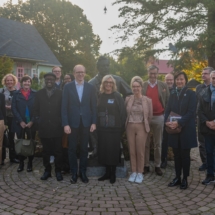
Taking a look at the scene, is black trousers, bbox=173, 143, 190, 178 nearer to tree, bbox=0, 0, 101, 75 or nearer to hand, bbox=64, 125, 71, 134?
hand, bbox=64, 125, 71, 134

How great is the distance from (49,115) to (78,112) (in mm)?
545

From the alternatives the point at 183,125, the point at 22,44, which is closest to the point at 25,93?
the point at 183,125

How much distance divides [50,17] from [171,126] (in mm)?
36495

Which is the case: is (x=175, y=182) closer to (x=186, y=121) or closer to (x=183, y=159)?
(x=183, y=159)

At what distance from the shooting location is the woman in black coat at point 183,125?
4.58 metres

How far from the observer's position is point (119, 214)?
376 centimetres

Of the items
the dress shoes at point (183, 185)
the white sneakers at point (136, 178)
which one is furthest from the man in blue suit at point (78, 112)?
the dress shoes at point (183, 185)

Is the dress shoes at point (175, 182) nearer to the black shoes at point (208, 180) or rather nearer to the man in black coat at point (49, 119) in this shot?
the black shoes at point (208, 180)

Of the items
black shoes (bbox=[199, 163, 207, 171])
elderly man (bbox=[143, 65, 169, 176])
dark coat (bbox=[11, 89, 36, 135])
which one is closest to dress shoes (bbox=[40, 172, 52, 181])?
dark coat (bbox=[11, 89, 36, 135])

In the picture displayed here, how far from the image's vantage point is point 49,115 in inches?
198

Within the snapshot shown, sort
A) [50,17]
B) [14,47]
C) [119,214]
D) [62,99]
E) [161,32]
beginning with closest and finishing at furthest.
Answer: [119,214] < [62,99] < [161,32] < [14,47] < [50,17]

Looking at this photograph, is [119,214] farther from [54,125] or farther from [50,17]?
[50,17]

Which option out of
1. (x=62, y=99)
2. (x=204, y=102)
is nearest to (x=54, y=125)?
(x=62, y=99)

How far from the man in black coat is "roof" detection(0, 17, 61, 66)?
61.2ft
